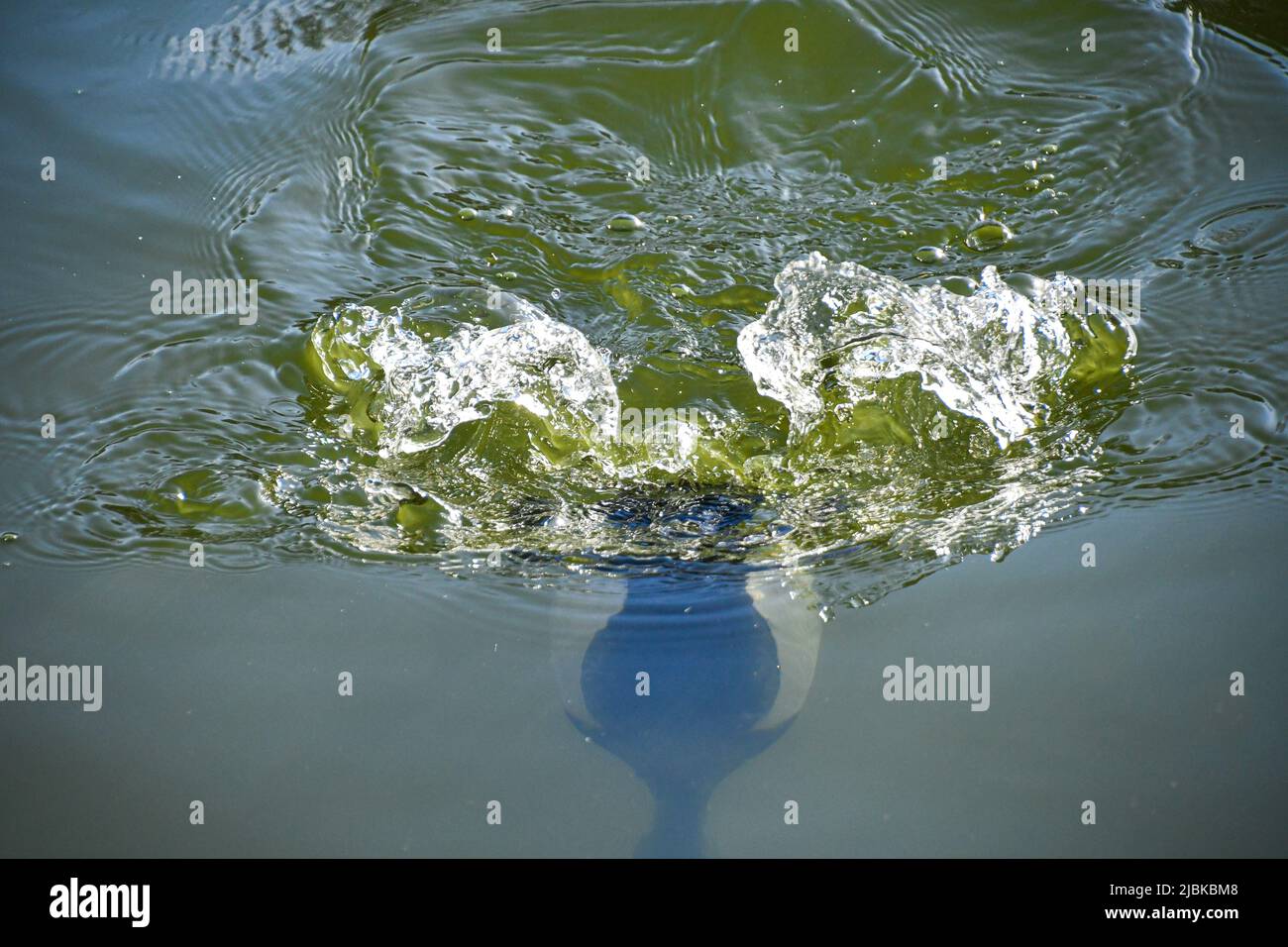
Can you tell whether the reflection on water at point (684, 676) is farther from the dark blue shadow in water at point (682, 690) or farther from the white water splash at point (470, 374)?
the white water splash at point (470, 374)

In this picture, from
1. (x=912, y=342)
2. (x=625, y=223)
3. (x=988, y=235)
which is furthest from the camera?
(x=625, y=223)

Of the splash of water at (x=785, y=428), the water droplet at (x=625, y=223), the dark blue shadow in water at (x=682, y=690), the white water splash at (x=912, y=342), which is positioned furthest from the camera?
the water droplet at (x=625, y=223)

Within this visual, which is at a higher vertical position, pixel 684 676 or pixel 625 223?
pixel 625 223

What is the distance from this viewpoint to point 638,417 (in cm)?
304

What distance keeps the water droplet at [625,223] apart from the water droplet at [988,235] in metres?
1.04

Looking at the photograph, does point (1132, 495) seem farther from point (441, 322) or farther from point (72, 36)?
point (72, 36)

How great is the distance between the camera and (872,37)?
424 centimetres

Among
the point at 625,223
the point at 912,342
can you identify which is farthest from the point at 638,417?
the point at 625,223

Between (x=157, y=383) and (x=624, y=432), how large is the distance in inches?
48.6

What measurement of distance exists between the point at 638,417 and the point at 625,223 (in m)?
0.94

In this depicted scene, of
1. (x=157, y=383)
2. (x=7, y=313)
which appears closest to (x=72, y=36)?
(x=7, y=313)

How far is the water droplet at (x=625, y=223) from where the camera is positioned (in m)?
3.69

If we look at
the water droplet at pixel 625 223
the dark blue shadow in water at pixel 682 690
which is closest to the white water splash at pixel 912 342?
the water droplet at pixel 625 223

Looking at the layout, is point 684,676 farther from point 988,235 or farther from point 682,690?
point 988,235
